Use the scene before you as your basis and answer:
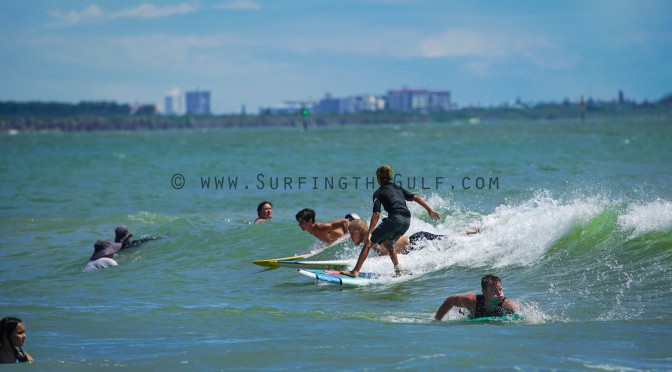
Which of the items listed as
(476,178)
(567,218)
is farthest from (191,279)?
(476,178)

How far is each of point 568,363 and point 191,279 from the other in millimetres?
7990

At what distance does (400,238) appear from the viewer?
14734mm

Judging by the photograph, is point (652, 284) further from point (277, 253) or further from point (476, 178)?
point (476, 178)

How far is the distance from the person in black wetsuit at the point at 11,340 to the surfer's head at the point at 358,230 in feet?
19.9

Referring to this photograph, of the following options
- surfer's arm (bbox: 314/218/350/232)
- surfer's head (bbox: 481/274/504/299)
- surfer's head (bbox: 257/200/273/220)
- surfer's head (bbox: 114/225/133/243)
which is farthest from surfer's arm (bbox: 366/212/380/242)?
surfer's head (bbox: 114/225/133/243)

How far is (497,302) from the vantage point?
1027 centimetres

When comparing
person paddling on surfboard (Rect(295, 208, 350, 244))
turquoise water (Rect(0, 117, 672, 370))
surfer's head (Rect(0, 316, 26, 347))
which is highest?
person paddling on surfboard (Rect(295, 208, 350, 244))

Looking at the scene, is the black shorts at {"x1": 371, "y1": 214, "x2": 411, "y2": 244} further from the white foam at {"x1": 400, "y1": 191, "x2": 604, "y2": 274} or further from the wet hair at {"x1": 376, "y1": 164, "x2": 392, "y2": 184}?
the white foam at {"x1": 400, "y1": 191, "x2": 604, "y2": 274}

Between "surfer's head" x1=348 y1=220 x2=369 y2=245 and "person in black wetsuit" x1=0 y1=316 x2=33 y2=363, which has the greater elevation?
"surfer's head" x1=348 y1=220 x2=369 y2=245

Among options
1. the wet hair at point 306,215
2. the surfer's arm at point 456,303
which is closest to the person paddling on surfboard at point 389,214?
the wet hair at point 306,215

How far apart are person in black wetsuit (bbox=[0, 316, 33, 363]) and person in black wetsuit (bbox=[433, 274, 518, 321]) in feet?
14.4

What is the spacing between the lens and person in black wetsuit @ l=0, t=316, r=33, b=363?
9.18 meters

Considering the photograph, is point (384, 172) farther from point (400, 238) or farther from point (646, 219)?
point (646, 219)

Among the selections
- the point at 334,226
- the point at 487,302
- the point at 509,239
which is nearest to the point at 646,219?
the point at 509,239
